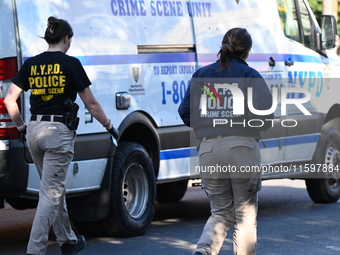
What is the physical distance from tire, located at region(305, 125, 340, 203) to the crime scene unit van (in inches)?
0.7

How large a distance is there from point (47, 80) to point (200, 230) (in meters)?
2.90

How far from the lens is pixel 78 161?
7914mm

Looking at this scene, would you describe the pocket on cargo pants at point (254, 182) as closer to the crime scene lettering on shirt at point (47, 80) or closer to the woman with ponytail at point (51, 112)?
the woman with ponytail at point (51, 112)

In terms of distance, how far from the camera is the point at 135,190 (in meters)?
8.76

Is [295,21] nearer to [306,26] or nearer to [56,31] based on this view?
[306,26]

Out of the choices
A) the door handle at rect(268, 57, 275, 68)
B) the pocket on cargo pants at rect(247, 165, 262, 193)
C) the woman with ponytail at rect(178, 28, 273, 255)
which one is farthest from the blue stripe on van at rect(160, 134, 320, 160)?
the pocket on cargo pants at rect(247, 165, 262, 193)

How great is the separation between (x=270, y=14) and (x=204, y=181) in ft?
14.8

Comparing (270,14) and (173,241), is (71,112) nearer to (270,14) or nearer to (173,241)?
(173,241)

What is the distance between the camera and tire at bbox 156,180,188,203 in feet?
37.6

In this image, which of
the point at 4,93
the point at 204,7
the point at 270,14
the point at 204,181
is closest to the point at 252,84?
the point at 204,181

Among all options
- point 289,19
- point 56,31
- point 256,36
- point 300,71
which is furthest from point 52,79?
point 289,19

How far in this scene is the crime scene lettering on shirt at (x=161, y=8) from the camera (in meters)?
8.48

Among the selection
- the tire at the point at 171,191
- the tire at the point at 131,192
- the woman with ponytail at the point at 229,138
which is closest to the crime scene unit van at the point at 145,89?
the tire at the point at 131,192

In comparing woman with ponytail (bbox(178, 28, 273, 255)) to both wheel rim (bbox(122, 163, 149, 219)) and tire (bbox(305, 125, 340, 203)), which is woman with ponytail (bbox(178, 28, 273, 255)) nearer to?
wheel rim (bbox(122, 163, 149, 219))
